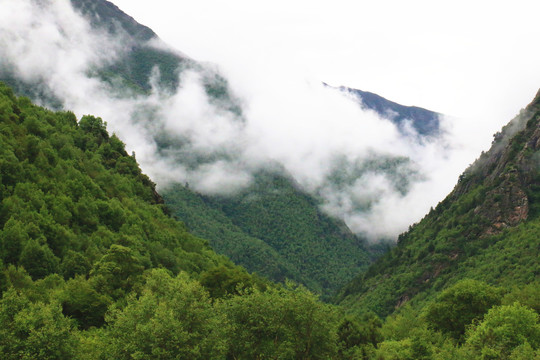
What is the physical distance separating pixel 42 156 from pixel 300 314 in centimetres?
6587

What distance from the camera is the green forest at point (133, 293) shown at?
4050 cm

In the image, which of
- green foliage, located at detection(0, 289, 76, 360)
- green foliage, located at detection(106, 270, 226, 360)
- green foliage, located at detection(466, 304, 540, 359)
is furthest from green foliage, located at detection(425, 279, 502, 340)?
green foliage, located at detection(0, 289, 76, 360)

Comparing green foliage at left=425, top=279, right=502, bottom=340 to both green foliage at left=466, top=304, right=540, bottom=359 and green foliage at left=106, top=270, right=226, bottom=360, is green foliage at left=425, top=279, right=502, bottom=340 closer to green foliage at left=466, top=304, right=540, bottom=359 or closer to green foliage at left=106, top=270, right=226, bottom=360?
green foliage at left=466, top=304, right=540, bottom=359

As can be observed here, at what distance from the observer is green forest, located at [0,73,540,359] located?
40.5 meters

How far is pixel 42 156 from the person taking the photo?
313 ft

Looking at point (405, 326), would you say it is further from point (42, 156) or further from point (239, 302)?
point (42, 156)

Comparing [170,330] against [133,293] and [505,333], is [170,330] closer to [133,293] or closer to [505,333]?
[133,293]

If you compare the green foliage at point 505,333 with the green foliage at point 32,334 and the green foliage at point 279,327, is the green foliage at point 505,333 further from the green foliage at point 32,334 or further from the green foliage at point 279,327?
the green foliage at point 32,334

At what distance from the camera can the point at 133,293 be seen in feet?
175

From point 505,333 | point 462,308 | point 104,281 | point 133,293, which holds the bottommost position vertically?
point 505,333

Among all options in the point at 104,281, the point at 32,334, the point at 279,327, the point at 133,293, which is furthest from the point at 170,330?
the point at 104,281

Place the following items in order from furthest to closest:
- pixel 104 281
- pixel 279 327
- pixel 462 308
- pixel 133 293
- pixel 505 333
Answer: pixel 462 308 < pixel 104 281 < pixel 505 333 < pixel 133 293 < pixel 279 327

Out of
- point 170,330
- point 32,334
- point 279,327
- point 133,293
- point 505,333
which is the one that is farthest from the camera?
point 505,333

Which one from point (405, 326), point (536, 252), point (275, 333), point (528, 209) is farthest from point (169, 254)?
point (528, 209)
